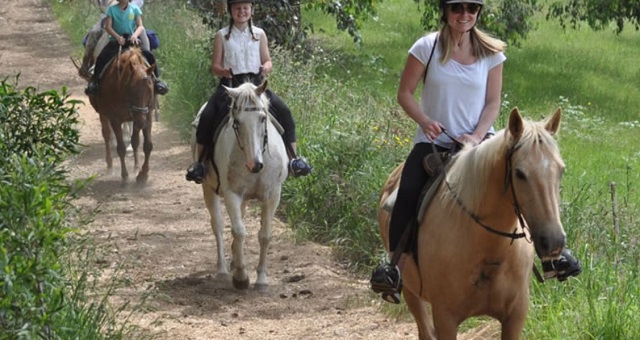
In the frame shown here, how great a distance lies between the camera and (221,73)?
10000 mm

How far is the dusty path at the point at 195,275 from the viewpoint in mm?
8664

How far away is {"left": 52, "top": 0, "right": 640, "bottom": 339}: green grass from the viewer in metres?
7.22

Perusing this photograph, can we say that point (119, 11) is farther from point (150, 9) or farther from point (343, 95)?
point (150, 9)

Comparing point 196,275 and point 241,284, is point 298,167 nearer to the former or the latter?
point 241,284

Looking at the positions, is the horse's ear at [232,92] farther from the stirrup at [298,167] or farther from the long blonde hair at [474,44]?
the long blonde hair at [474,44]

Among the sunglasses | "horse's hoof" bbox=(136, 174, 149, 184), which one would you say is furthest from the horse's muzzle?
"horse's hoof" bbox=(136, 174, 149, 184)

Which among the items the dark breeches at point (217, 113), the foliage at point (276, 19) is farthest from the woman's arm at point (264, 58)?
the foliage at point (276, 19)

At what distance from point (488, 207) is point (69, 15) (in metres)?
26.1

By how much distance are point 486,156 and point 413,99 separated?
34.3 inches

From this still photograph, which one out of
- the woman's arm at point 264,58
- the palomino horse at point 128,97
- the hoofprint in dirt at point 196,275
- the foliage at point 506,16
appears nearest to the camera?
the hoofprint in dirt at point 196,275

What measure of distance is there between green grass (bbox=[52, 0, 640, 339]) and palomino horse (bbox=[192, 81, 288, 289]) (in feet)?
3.36

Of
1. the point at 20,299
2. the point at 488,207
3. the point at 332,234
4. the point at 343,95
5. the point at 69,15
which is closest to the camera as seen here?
the point at 20,299

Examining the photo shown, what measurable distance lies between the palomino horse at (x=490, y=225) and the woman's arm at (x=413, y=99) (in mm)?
205

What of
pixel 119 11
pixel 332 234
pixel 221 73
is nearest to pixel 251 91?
pixel 221 73
